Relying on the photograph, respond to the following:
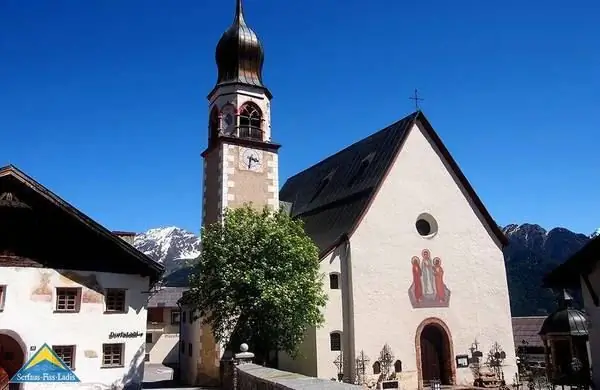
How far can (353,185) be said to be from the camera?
Answer: 3008 cm

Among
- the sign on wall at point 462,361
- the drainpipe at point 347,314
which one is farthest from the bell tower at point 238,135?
the sign on wall at point 462,361

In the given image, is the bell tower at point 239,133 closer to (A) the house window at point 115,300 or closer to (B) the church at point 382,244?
(B) the church at point 382,244

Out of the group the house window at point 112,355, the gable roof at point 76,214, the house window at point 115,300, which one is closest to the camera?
the gable roof at point 76,214

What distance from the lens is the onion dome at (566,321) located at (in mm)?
29484

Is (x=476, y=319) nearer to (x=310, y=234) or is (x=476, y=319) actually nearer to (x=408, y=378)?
(x=408, y=378)

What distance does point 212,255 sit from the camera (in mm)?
21859

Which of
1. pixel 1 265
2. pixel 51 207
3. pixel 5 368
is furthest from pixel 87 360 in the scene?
pixel 51 207

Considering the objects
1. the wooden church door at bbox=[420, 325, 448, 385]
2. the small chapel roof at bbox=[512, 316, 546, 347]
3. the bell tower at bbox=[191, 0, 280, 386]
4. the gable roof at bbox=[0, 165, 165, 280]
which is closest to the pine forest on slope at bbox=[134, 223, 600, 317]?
the small chapel roof at bbox=[512, 316, 546, 347]

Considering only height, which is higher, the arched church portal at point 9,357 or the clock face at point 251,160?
the clock face at point 251,160

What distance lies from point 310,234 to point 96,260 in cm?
1347

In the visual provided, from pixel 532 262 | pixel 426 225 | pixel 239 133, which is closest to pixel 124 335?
pixel 239 133

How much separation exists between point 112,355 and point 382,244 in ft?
44.8

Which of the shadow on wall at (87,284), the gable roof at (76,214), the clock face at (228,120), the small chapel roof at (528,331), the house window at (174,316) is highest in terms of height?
the clock face at (228,120)

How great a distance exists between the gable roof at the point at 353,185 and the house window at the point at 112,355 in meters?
10.00
